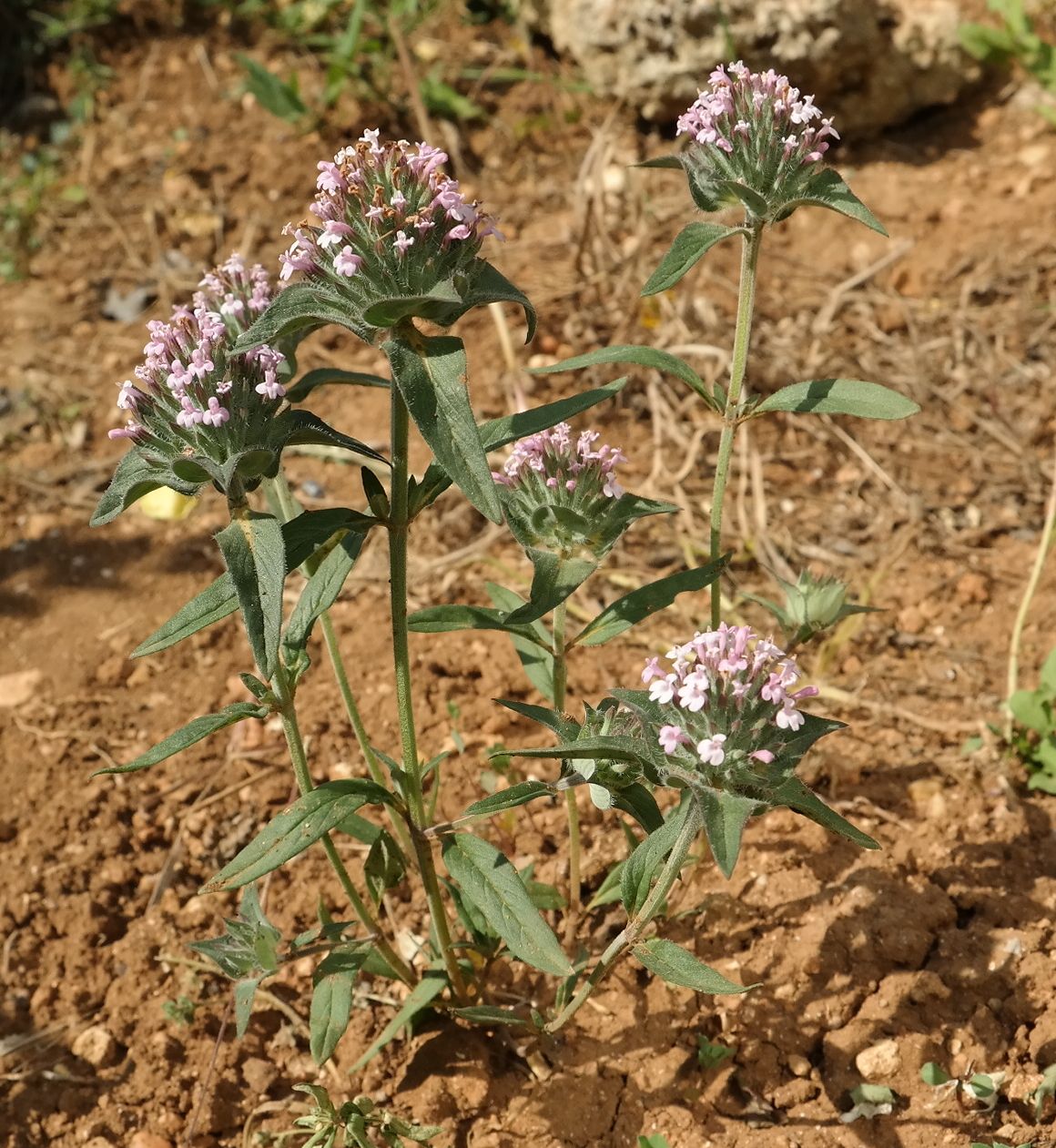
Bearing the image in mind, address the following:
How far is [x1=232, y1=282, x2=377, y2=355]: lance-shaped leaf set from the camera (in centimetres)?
196

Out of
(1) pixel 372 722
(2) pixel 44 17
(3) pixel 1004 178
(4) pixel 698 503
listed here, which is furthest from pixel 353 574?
(2) pixel 44 17

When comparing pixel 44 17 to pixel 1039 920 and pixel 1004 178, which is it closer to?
pixel 1004 178

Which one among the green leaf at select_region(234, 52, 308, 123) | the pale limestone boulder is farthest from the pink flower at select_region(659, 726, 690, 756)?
the green leaf at select_region(234, 52, 308, 123)

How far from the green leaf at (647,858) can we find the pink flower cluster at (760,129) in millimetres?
1220

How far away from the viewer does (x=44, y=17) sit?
249 inches

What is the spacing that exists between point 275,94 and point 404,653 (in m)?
4.08

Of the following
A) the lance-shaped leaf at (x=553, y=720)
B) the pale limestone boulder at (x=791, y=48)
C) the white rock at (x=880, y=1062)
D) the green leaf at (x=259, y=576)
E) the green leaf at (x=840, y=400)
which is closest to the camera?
the green leaf at (x=259, y=576)

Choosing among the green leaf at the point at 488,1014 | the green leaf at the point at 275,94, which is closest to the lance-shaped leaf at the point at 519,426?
the green leaf at the point at 488,1014

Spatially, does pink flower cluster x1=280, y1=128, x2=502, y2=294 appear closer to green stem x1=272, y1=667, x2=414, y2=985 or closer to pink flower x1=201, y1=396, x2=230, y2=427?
pink flower x1=201, y1=396, x2=230, y2=427

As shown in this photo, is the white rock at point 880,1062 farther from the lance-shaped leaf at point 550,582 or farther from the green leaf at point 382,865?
the lance-shaped leaf at point 550,582

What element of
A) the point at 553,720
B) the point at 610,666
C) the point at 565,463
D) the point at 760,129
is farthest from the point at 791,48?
the point at 553,720

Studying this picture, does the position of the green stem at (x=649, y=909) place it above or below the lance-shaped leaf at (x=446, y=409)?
below

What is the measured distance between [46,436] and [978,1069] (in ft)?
12.9

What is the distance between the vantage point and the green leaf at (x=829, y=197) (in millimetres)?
2299
